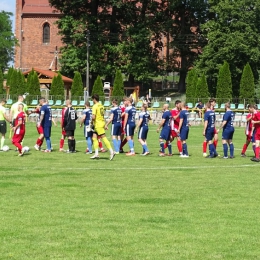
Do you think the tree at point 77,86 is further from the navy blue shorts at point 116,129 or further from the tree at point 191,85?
the navy blue shorts at point 116,129

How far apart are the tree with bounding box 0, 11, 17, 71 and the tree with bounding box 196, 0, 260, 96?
37.9m

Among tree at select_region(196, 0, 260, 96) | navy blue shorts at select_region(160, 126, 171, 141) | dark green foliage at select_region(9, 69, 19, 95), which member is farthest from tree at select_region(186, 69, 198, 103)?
navy blue shorts at select_region(160, 126, 171, 141)

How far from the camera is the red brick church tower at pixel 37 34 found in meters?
99.9

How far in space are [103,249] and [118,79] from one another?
58.2m

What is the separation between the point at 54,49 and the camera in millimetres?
99750

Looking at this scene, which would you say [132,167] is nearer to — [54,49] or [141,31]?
[141,31]

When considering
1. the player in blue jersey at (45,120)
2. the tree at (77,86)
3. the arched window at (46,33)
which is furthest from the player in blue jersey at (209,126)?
the arched window at (46,33)

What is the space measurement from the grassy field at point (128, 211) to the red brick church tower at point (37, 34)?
262 feet

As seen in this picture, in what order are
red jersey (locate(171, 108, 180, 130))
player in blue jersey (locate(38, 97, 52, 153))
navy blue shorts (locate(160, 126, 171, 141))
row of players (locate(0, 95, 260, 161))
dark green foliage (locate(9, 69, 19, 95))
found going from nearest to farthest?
row of players (locate(0, 95, 260, 161)) < navy blue shorts (locate(160, 126, 171, 141)) < red jersey (locate(171, 108, 180, 130)) < player in blue jersey (locate(38, 97, 52, 153)) < dark green foliage (locate(9, 69, 19, 95))

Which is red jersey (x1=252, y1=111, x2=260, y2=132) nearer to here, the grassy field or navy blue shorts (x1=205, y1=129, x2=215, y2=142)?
navy blue shorts (x1=205, y1=129, x2=215, y2=142)

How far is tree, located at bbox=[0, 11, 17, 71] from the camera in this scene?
4039 inches

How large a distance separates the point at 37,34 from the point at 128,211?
295 feet

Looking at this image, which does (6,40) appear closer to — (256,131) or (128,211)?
(256,131)

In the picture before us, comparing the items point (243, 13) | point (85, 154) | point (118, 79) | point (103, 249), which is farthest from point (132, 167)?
point (243, 13)
